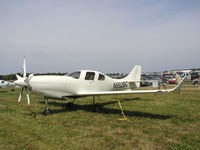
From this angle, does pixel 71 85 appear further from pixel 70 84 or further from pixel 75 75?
pixel 75 75

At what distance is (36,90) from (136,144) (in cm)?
546

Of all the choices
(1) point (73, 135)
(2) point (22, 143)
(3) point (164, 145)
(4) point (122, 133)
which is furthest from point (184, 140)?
(2) point (22, 143)

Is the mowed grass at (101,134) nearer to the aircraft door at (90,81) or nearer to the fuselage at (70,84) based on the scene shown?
the fuselage at (70,84)

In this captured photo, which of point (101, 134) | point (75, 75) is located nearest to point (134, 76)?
point (75, 75)

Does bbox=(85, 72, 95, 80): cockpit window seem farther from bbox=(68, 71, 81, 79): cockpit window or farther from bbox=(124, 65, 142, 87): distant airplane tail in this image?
bbox=(124, 65, 142, 87): distant airplane tail

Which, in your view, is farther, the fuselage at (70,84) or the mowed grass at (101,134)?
the fuselage at (70,84)

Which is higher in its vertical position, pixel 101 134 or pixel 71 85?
pixel 71 85

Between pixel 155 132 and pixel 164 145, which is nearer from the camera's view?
pixel 164 145

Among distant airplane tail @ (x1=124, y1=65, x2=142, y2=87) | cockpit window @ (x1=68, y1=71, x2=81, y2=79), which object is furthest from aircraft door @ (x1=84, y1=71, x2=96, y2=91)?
distant airplane tail @ (x1=124, y1=65, x2=142, y2=87)

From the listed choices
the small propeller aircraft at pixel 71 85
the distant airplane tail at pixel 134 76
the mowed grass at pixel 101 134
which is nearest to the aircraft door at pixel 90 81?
the small propeller aircraft at pixel 71 85

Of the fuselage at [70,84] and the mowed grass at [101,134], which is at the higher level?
the fuselage at [70,84]

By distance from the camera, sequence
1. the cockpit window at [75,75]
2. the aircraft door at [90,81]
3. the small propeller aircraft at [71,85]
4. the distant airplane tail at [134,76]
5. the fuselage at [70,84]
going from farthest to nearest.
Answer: the distant airplane tail at [134,76] < the aircraft door at [90,81] < the cockpit window at [75,75] < the fuselage at [70,84] < the small propeller aircraft at [71,85]

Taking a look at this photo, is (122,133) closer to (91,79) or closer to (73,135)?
(73,135)

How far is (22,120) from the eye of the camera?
7684 millimetres
